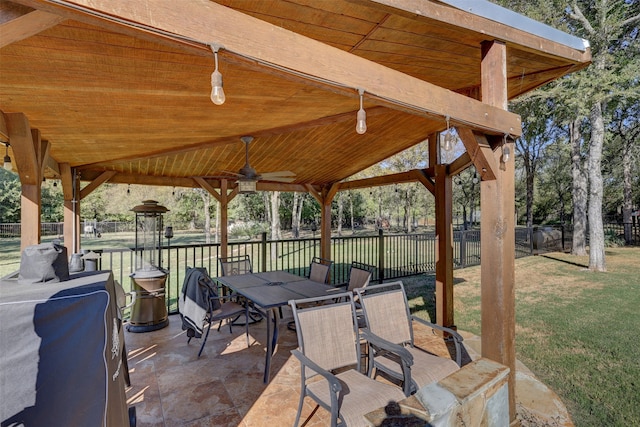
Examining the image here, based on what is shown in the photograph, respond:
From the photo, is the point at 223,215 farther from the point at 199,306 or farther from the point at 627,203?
the point at 627,203

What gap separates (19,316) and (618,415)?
387 cm

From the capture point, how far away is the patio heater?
4.20 meters

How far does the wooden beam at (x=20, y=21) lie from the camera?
0.99 meters

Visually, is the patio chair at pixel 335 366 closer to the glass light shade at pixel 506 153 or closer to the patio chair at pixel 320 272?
the glass light shade at pixel 506 153

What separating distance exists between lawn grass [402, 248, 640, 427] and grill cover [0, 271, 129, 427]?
10.5 feet

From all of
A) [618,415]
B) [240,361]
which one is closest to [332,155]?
[240,361]

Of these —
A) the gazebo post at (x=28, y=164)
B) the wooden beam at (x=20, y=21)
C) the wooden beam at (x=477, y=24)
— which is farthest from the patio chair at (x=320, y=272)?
the wooden beam at (x=20, y=21)

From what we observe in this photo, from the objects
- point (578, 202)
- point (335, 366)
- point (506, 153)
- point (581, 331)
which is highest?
point (506, 153)

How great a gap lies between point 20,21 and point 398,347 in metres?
2.52

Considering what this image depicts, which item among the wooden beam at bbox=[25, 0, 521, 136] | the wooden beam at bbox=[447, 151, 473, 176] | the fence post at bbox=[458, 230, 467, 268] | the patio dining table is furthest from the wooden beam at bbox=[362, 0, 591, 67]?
the fence post at bbox=[458, 230, 467, 268]

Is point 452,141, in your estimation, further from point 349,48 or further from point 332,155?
point 332,155

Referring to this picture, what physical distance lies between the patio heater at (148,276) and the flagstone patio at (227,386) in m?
0.27

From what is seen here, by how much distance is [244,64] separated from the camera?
1.33 m

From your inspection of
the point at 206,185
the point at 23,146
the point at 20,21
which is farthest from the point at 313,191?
the point at 20,21
